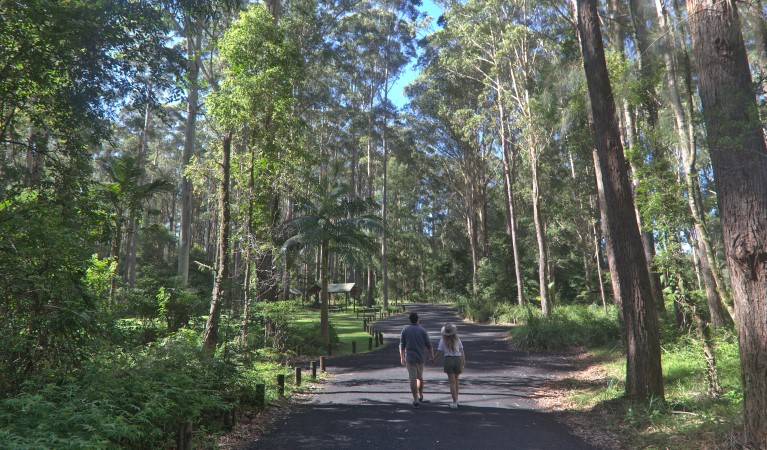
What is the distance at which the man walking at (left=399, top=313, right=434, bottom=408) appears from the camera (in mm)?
7938

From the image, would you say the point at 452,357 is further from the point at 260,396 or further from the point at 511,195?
the point at 511,195

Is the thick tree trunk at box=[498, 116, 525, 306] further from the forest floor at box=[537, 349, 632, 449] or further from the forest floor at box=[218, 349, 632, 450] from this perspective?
the forest floor at box=[218, 349, 632, 450]

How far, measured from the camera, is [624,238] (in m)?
7.69

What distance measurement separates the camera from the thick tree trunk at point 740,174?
5039 mm

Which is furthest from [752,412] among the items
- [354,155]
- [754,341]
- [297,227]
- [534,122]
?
[354,155]

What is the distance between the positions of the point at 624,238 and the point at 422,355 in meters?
3.88

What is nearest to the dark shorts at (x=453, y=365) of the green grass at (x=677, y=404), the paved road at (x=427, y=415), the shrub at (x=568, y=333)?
the paved road at (x=427, y=415)

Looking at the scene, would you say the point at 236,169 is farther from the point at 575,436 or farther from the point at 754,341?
the point at 754,341

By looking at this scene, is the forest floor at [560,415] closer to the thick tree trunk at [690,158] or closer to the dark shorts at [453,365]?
the dark shorts at [453,365]

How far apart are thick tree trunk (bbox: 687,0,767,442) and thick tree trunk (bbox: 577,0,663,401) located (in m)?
2.13

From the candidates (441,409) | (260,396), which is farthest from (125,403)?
(441,409)

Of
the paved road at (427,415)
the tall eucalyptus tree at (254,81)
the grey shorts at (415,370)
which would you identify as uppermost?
the tall eucalyptus tree at (254,81)

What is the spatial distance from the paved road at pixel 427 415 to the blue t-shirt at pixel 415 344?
0.82 meters

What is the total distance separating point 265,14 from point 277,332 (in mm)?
8815
